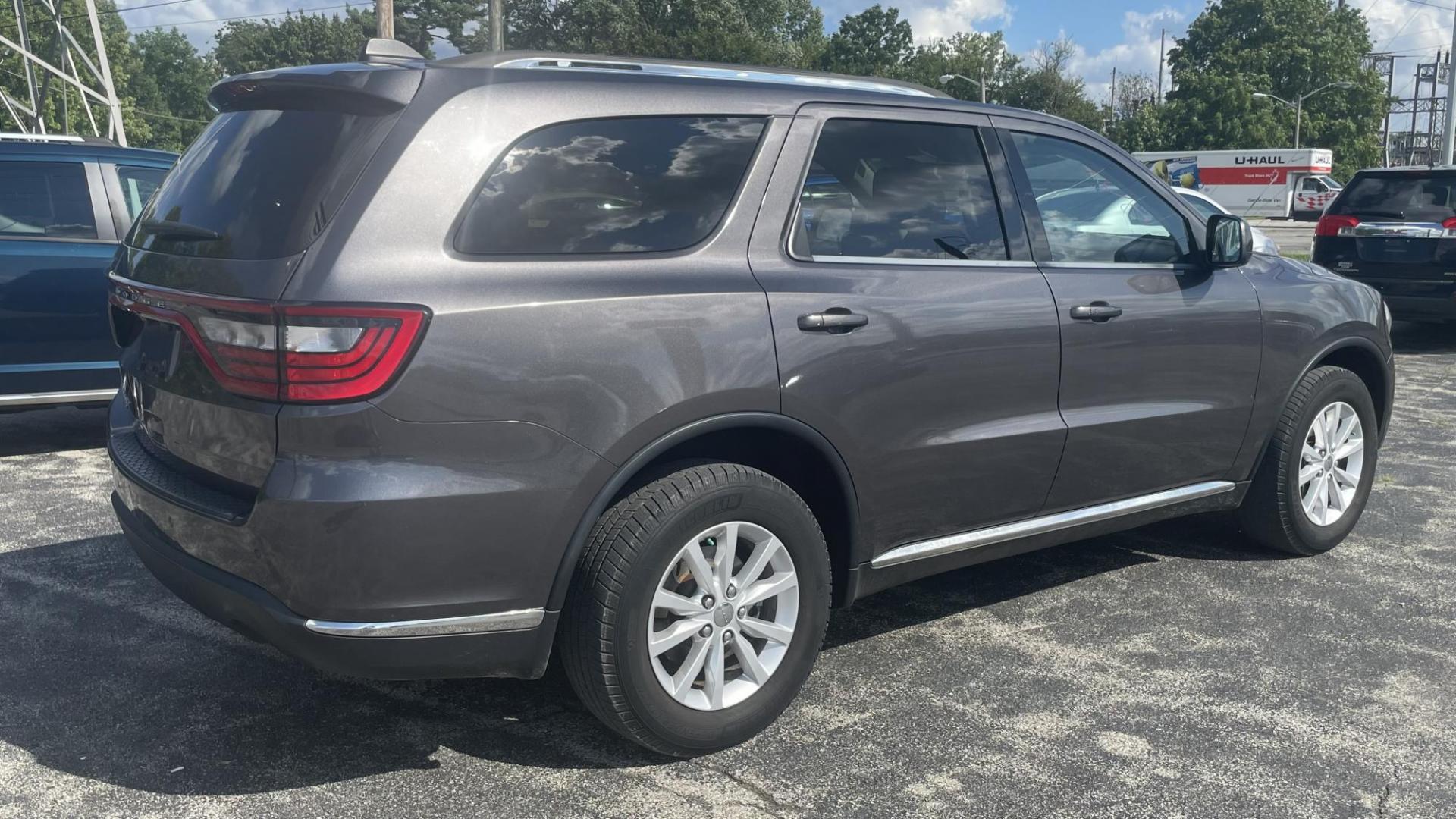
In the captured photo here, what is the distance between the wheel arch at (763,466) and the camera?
3.01m

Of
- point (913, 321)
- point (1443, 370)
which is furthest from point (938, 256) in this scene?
point (1443, 370)

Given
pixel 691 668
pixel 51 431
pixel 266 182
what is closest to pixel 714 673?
pixel 691 668

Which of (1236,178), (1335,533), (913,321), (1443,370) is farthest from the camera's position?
(1236,178)

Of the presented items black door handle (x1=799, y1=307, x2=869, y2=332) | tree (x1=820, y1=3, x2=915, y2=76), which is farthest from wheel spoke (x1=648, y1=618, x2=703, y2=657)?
tree (x1=820, y1=3, x2=915, y2=76)

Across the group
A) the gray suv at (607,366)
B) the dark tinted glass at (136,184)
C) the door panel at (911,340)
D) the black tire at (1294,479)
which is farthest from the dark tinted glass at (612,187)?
the dark tinted glass at (136,184)

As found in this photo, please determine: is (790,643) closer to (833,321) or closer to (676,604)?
(676,604)

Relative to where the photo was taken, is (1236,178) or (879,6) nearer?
(1236,178)

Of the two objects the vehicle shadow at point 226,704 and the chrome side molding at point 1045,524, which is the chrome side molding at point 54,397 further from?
the chrome side molding at point 1045,524

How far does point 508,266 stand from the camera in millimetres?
2912

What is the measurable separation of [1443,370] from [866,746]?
9.34 metres

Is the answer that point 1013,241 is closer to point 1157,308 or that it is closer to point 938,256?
point 938,256

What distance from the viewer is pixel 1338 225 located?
1202cm

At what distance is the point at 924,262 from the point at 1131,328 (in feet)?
3.03

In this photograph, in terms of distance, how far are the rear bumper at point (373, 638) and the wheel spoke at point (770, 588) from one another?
1.82 feet
